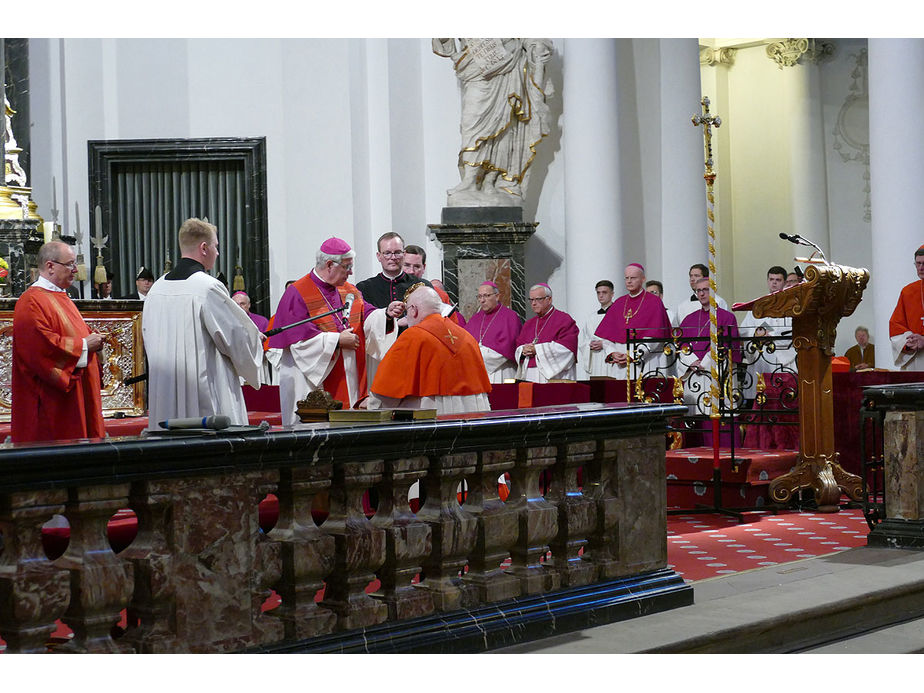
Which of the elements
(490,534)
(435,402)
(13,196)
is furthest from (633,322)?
(490,534)

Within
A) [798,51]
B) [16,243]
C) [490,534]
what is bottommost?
[490,534]

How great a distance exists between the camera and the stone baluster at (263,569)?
365 cm

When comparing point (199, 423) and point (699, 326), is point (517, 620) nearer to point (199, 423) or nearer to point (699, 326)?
point (199, 423)

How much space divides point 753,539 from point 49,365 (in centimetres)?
398

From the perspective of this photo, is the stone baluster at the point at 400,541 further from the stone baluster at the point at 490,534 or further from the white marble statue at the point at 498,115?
the white marble statue at the point at 498,115

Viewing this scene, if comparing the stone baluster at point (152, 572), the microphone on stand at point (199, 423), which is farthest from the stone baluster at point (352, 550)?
the stone baluster at point (152, 572)

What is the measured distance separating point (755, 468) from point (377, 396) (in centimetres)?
289

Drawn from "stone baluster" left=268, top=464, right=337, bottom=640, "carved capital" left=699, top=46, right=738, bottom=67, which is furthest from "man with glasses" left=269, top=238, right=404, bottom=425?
"carved capital" left=699, top=46, right=738, bottom=67

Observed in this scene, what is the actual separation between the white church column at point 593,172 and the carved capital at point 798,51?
→ 6223 mm

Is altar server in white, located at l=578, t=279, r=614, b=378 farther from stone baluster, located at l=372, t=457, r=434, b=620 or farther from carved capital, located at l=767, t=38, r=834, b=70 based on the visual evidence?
stone baluster, located at l=372, t=457, r=434, b=620

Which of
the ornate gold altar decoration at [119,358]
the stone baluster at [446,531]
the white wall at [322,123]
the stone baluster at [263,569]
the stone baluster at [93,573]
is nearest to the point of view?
the stone baluster at [93,573]

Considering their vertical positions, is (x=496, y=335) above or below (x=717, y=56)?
below

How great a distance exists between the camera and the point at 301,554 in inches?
147

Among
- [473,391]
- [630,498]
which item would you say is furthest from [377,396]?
[630,498]
